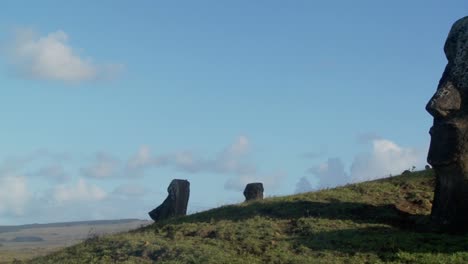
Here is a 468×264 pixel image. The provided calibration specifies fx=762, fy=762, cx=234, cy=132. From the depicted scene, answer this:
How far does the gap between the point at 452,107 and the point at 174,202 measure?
11812 millimetres

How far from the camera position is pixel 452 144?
19.6 metres

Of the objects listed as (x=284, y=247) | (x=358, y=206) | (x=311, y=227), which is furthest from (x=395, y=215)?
(x=284, y=247)

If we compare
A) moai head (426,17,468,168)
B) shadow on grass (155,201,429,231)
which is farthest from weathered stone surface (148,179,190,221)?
moai head (426,17,468,168)

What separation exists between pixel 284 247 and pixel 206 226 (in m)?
3.53

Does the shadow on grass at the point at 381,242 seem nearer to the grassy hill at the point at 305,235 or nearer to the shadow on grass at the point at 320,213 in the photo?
the grassy hill at the point at 305,235

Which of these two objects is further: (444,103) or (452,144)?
(444,103)

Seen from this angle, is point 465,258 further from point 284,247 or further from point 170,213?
point 170,213

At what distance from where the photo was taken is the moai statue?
64.3ft

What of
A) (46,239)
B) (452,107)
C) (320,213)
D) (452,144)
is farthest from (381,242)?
(46,239)

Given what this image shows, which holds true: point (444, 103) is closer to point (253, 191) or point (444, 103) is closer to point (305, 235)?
point (305, 235)

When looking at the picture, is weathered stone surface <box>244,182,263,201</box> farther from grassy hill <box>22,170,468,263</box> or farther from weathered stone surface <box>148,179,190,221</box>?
grassy hill <box>22,170,468,263</box>

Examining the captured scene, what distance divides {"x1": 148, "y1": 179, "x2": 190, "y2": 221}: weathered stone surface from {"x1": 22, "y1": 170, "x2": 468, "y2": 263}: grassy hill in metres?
4.16

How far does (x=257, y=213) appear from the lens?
22.5 meters

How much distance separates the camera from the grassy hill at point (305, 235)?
18.0 meters
